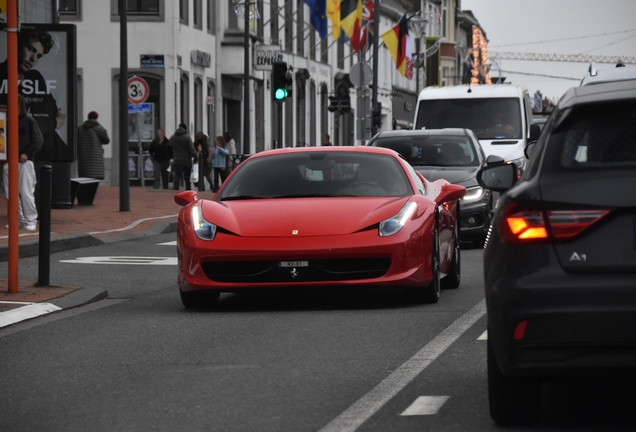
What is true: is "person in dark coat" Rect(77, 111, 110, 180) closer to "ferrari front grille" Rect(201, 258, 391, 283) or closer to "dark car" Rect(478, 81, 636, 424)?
"ferrari front grille" Rect(201, 258, 391, 283)

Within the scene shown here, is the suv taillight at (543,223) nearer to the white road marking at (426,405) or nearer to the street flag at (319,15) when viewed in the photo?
the white road marking at (426,405)

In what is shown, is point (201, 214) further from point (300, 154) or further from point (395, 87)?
point (395, 87)

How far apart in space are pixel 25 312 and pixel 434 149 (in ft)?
29.4

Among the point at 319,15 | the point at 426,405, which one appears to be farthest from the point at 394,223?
the point at 319,15

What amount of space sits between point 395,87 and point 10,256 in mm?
70974

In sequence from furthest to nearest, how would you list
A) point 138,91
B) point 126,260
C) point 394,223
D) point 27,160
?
point 138,91 < point 27,160 < point 126,260 < point 394,223

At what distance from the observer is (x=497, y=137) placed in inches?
1089

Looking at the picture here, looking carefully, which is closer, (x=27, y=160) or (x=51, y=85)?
(x=27, y=160)

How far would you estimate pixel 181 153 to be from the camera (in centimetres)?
3547

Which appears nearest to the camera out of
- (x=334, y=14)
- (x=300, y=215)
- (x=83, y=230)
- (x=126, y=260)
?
(x=300, y=215)

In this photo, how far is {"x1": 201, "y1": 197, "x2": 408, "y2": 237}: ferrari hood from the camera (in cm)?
1047

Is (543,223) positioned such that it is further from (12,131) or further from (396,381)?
(12,131)

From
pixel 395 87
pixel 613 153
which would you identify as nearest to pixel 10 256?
pixel 613 153

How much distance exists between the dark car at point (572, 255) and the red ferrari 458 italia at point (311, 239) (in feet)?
15.1
